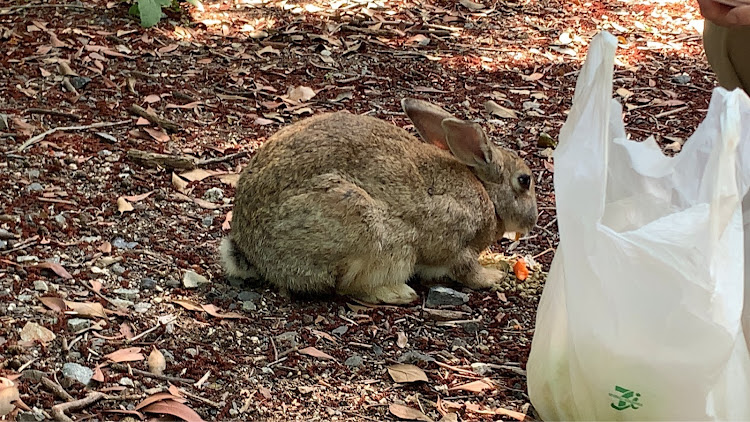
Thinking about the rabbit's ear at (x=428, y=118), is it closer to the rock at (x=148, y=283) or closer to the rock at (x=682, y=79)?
the rock at (x=148, y=283)

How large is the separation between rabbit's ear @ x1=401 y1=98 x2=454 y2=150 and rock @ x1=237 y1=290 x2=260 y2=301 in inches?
48.7

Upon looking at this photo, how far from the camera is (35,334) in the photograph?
376 centimetres

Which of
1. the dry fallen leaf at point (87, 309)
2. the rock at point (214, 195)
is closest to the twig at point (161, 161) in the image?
the rock at point (214, 195)

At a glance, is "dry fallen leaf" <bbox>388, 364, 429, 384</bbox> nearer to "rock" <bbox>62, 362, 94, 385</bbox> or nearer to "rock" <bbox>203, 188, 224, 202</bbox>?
"rock" <bbox>62, 362, 94, 385</bbox>

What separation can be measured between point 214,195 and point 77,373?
1.88 metres

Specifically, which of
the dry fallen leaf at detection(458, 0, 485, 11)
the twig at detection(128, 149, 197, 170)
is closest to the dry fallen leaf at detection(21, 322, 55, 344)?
the twig at detection(128, 149, 197, 170)

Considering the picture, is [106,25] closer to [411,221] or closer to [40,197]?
[40,197]

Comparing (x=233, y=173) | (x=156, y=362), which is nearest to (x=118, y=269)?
(x=156, y=362)

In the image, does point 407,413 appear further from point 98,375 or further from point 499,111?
point 499,111

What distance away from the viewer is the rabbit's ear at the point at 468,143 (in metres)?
4.68

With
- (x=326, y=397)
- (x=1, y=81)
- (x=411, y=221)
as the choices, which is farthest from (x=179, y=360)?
(x=1, y=81)

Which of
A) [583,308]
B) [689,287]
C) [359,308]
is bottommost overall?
[359,308]

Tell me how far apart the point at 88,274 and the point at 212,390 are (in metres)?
1.05

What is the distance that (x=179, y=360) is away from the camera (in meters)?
3.79
